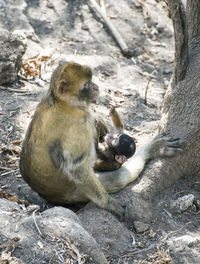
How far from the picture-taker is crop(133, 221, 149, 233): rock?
5.37 m

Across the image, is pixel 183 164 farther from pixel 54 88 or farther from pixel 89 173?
pixel 54 88

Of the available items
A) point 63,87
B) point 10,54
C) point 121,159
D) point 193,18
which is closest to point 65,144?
point 63,87

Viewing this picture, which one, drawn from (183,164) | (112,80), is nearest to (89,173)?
(183,164)

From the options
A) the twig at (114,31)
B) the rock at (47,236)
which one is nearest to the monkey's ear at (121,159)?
the rock at (47,236)

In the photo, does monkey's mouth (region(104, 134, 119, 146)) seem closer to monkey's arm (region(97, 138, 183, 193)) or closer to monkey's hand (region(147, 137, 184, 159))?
monkey's arm (region(97, 138, 183, 193))

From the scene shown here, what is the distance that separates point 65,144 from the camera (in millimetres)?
5184

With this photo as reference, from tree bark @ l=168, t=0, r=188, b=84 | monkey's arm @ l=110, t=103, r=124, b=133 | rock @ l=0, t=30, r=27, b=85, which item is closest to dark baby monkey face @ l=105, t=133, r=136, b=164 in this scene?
monkey's arm @ l=110, t=103, r=124, b=133

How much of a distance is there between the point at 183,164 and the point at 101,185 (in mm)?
1371

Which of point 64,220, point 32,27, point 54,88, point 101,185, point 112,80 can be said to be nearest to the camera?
point 64,220

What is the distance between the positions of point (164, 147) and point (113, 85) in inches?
144

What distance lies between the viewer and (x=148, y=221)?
18.1 ft

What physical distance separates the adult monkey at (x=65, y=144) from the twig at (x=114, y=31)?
555cm

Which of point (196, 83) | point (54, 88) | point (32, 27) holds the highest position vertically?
point (196, 83)

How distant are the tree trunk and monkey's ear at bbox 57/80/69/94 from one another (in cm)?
176
